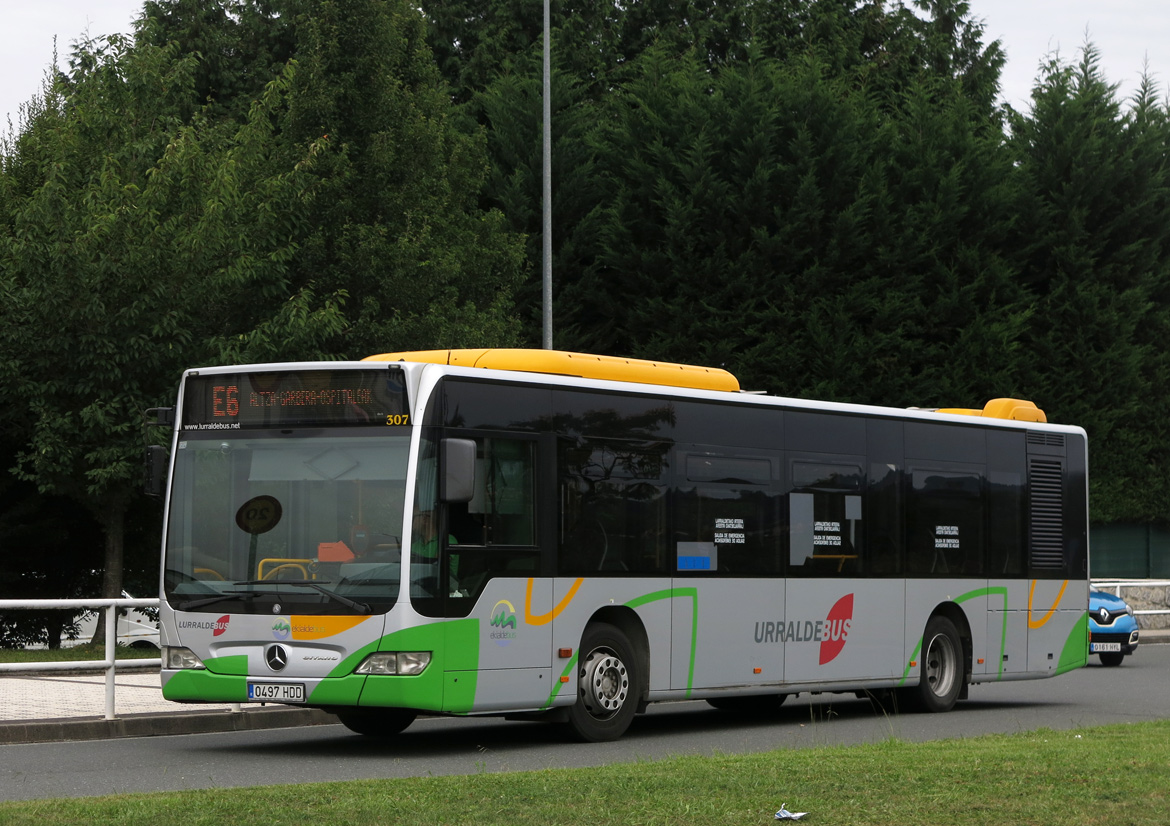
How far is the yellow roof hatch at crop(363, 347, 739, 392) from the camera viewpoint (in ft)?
46.6

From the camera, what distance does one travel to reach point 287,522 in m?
13.0

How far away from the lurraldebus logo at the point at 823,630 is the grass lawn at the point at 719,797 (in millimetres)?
4887

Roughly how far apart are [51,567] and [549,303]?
920 centimetres

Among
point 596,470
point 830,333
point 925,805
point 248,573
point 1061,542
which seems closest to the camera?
point 925,805

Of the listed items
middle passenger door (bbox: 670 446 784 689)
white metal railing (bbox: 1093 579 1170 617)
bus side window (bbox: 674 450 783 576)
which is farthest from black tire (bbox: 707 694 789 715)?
white metal railing (bbox: 1093 579 1170 617)

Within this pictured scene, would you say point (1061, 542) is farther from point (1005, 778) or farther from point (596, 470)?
point (1005, 778)

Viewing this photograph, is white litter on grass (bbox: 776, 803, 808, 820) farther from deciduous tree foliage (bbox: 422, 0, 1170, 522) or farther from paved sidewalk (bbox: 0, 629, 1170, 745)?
deciduous tree foliage (bbox: 422, 0, 1170, 522)

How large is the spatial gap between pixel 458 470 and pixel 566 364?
2.10 metres

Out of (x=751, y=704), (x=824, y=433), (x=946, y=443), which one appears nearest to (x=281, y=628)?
(x=824, y=433)

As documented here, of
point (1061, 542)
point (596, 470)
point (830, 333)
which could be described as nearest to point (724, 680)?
point (596, 470)

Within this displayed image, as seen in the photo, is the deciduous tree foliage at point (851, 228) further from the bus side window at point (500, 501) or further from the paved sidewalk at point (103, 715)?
the bus side window at point (500, 501)

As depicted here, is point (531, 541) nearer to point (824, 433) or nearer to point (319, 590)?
point (319, 590)

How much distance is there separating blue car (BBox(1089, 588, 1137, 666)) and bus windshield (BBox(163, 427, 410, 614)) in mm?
16643

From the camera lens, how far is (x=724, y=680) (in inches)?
605
